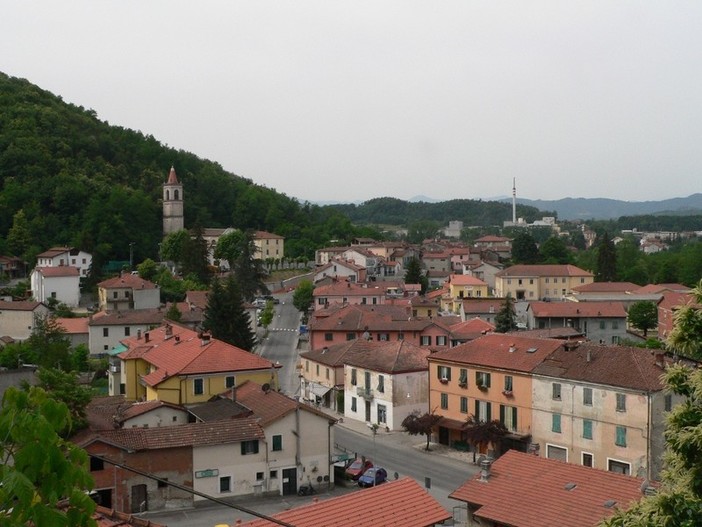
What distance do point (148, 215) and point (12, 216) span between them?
47.9 feet

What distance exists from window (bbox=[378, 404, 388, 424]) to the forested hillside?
4960 centimetres

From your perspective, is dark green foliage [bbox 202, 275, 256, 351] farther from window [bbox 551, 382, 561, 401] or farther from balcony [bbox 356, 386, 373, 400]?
window [bbox 551, 382, 561, 401]

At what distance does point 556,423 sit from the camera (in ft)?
94.2

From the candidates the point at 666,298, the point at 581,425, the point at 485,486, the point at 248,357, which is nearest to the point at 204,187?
the point at 666,298

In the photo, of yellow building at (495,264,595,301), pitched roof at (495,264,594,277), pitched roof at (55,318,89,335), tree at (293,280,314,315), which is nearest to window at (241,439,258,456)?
pitched roof at (55,318,89,335)

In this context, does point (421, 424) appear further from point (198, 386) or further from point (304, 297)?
point (304, 297)

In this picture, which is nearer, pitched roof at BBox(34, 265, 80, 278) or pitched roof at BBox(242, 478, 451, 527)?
Answer: pitched roof at BBox(242, 478, 451, 527)

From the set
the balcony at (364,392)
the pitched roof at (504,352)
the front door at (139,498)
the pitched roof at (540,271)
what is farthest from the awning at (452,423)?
the pitched roof at (540,271)

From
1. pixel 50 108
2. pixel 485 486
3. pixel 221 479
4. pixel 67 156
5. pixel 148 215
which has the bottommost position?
pixel 221 479

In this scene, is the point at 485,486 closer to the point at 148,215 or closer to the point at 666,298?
the point at 666,298

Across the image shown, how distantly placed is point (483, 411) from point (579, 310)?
28.7 meters

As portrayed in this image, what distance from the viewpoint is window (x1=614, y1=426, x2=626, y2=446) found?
86.9 feet

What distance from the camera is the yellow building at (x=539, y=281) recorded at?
79688 mm

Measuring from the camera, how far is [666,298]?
59750mm
